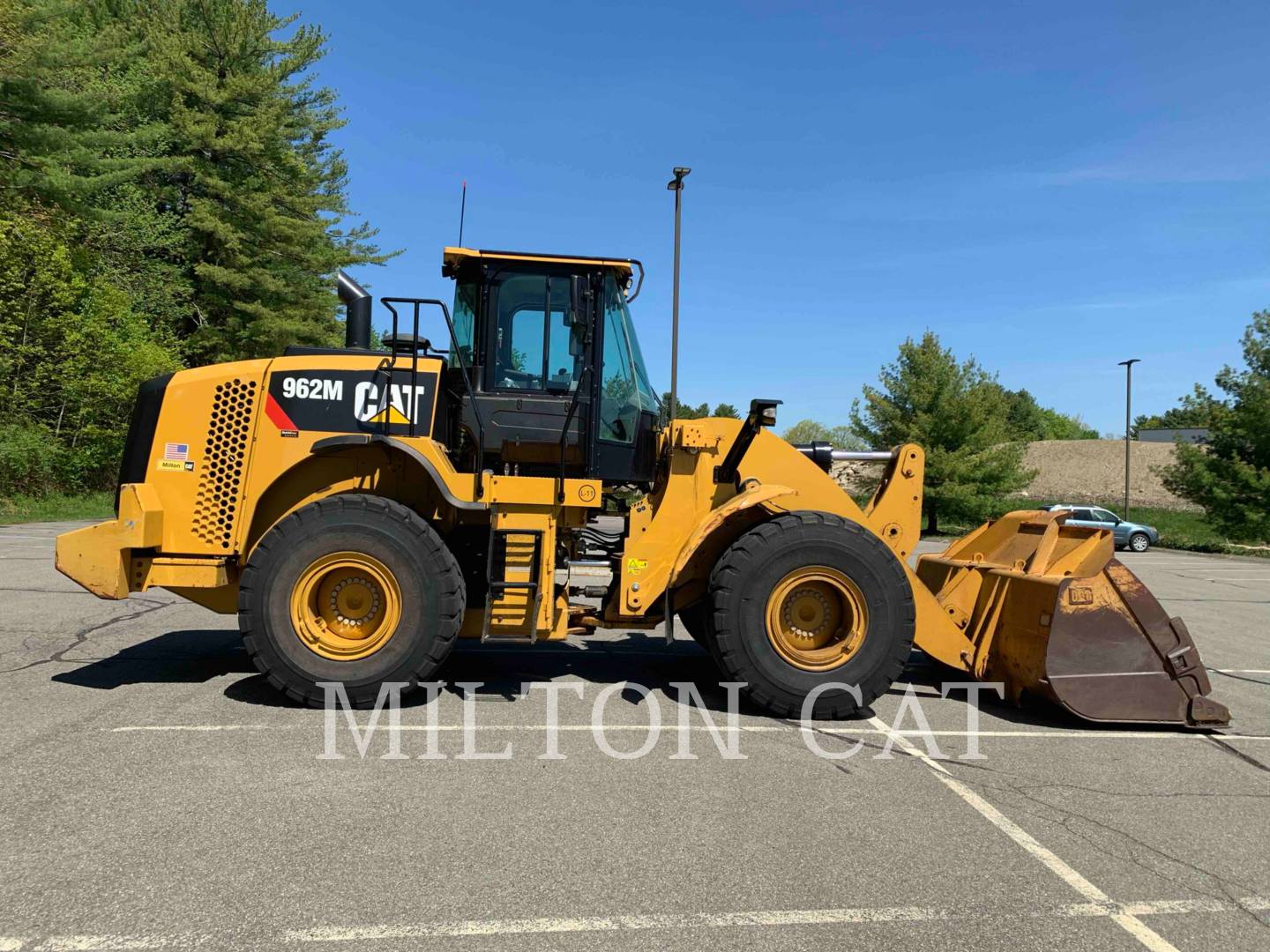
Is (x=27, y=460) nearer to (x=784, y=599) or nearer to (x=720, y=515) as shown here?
(x=720, y=515)

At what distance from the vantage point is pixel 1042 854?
334 centimetres

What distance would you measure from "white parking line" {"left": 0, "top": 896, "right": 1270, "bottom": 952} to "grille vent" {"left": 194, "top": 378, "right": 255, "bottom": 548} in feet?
10.2

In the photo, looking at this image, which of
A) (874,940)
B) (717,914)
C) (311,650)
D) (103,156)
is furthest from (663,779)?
(103,156)

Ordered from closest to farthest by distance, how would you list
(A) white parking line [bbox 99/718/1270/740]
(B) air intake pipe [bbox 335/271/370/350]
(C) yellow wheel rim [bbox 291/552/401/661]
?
(A) white parking line [bbox 99/718/1270/740] → (C) yellow wheel rim [bbox 291/552/401/661] → (B) air intake pipe [bbox 335/271/370/350]

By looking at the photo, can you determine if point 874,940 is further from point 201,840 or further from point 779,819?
point 201,840

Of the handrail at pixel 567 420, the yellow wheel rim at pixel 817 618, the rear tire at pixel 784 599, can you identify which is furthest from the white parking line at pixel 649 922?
the handrail at pixel 567 420

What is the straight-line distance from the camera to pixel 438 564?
503cm

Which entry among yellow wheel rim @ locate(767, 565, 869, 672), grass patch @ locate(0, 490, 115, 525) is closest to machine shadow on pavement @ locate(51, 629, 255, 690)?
yellow wheel rim @ locate(767, 565, 869, 672)

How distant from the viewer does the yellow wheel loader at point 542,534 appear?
196 inches

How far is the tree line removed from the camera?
Answer: 802 inches

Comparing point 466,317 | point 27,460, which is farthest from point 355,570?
point 27,460

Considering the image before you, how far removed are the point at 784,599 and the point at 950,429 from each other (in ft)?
91.3

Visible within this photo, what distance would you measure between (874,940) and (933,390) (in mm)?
30323

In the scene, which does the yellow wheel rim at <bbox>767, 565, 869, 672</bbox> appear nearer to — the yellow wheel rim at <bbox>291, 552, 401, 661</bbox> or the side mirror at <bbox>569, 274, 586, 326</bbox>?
the side mirror at <bbox>569, 274, 586, 326</bbox>
